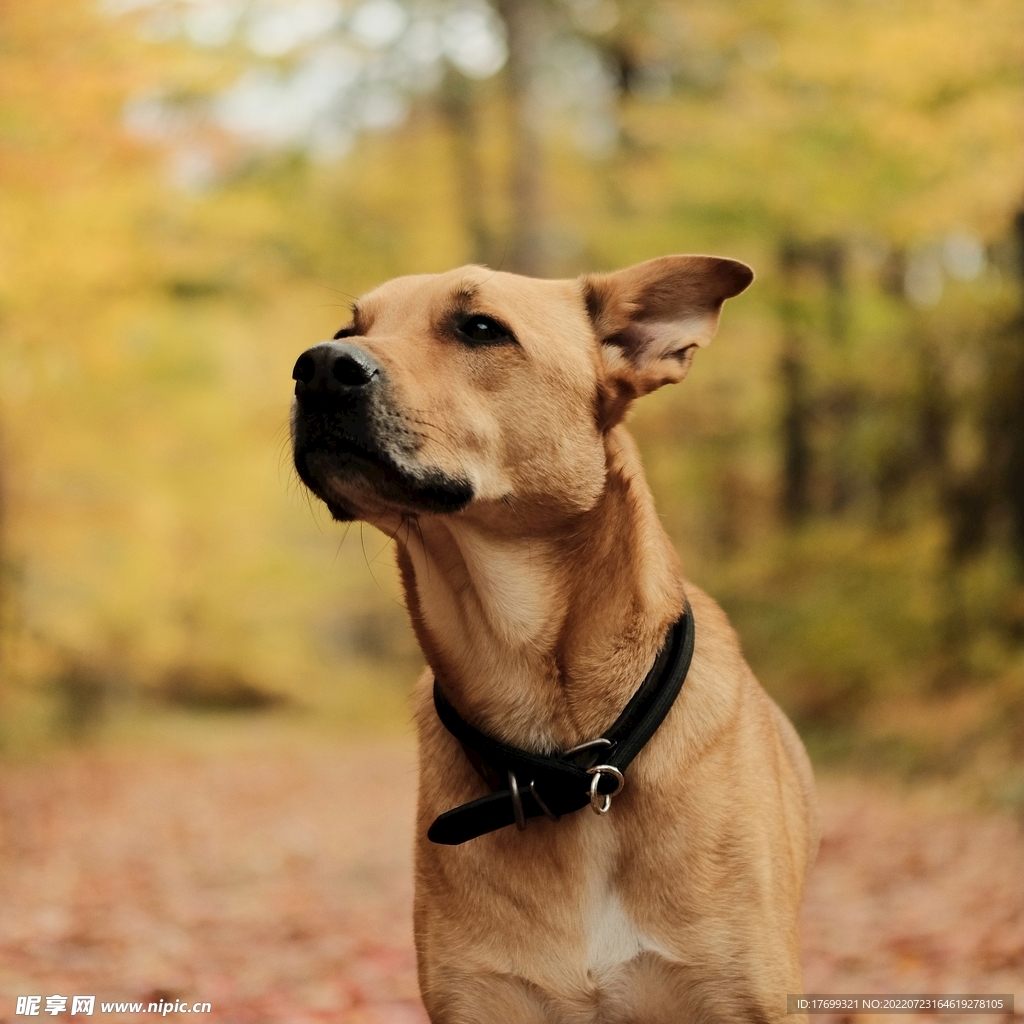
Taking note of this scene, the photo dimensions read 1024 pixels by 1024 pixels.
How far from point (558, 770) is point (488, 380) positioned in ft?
3.41

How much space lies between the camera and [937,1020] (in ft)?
15.4

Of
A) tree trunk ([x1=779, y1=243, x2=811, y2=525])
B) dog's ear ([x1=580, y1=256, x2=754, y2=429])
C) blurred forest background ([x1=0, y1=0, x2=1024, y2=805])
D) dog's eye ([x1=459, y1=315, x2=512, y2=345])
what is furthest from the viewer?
tree trunk ([x1=779, y1=243, x2=811, y2=525])

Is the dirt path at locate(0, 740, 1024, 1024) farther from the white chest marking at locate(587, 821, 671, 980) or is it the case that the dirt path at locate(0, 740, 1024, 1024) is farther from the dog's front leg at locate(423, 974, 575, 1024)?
the white chest marking at locate(587, 821, 671, 980)

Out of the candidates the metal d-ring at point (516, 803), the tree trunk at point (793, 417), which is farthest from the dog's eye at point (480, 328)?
the tree trunk at point (793, 417)

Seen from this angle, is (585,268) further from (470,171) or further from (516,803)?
(516,803)

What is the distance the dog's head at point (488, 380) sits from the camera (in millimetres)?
2926

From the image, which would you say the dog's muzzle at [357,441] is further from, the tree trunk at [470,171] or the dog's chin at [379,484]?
the tree trunk at [470,171]

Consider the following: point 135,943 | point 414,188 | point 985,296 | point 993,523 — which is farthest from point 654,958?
point 414,188

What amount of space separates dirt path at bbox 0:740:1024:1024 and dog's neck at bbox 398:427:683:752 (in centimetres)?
254

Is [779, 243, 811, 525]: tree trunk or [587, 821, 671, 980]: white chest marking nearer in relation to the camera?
[587, 821, 671, 980]: white chest marking

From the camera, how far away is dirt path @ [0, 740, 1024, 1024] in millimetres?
5316

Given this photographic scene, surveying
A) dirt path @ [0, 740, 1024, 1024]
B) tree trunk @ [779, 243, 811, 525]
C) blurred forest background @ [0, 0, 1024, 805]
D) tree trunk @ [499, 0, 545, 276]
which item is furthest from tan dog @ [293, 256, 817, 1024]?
tree trunk @ [779, 243, 811, 525]

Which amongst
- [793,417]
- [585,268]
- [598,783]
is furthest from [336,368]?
[793,417]

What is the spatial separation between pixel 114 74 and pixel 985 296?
8.44m
